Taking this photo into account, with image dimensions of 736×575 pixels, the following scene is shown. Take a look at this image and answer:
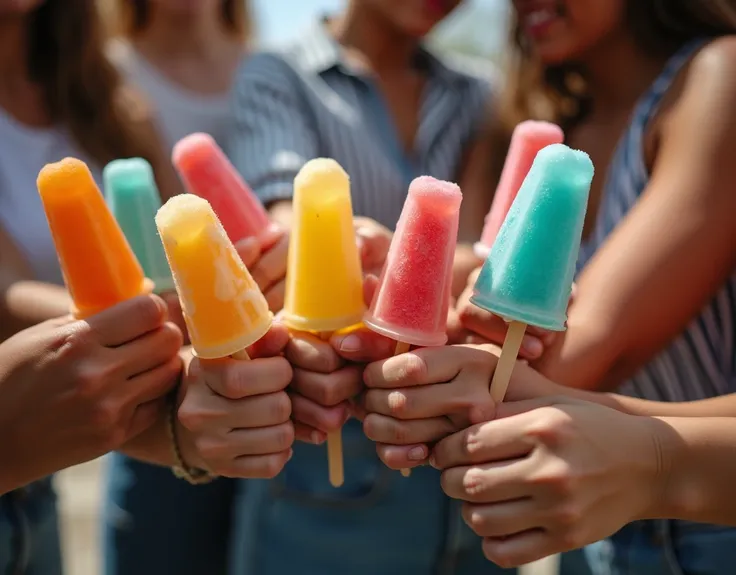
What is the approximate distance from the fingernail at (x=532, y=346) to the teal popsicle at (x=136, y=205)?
0.67m

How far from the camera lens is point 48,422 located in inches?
41.0

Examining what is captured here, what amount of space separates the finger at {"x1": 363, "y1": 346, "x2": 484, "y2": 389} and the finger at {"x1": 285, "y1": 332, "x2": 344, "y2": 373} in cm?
8

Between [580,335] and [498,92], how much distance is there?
3.85 feet

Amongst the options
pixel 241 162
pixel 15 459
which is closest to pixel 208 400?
pixel 15 459

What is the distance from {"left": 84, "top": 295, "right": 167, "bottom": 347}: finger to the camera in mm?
1009

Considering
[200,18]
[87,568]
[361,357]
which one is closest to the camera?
[361,357]

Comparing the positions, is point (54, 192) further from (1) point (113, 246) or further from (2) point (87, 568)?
(2) point (87, 568)

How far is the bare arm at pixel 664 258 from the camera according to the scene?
1154 millimetres

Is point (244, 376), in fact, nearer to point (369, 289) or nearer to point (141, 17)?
point (369, 289)

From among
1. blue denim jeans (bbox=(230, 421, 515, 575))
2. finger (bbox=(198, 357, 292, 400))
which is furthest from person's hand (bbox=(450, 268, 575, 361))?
blue denim jeans (bbox=(230, 421, 515, 575))

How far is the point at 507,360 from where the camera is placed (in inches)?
37.7

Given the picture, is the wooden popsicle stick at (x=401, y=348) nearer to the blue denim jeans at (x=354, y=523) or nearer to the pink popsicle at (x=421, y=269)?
the pink popsicle at (x=421, y=269)

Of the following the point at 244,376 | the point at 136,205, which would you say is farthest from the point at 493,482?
the point at 136,205

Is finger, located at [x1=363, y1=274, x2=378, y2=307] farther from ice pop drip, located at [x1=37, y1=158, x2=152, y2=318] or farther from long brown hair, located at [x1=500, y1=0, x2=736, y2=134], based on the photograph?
long brown hair, located at [x1=500, y1=0, x2=736, y2=134]
